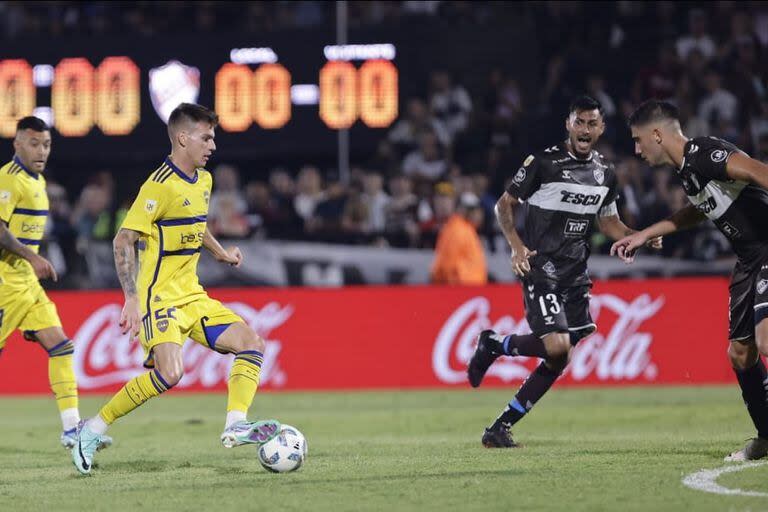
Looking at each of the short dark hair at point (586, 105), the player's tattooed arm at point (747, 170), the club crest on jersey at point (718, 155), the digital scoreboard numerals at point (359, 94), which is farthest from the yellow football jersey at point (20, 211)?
the digital scoreboard numerals at point (359, 94)

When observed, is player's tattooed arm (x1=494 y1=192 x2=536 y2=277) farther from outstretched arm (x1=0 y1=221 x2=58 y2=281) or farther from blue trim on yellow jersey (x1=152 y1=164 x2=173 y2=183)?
outstretched arm (x1=0 y1=221 x2=58 y2=281)

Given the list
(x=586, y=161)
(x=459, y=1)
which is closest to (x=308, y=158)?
(x=459, y=1)

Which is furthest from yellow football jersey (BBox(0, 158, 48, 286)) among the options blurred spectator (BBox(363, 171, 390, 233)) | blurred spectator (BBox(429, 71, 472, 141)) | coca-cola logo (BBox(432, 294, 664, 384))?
blurred spectator (BBox(429, 71, 472, 141))

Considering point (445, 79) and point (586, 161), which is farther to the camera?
point (445, 79)

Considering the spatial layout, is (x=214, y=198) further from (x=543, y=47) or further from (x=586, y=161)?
(x=586, y=161)

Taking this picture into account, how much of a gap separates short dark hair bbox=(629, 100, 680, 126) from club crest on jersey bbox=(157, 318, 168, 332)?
3.21 metres

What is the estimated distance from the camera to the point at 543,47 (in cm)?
1994

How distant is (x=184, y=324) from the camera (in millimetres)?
8164

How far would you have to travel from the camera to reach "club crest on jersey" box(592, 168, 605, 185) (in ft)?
30.6

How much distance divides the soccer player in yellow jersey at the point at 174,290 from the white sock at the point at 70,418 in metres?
1.62

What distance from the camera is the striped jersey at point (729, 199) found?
7.64m

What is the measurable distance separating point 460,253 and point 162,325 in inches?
323

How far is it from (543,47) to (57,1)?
27.9ft

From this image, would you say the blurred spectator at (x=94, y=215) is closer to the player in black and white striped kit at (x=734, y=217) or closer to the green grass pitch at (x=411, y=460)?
the green grass pitch at (x=411, y=460)
